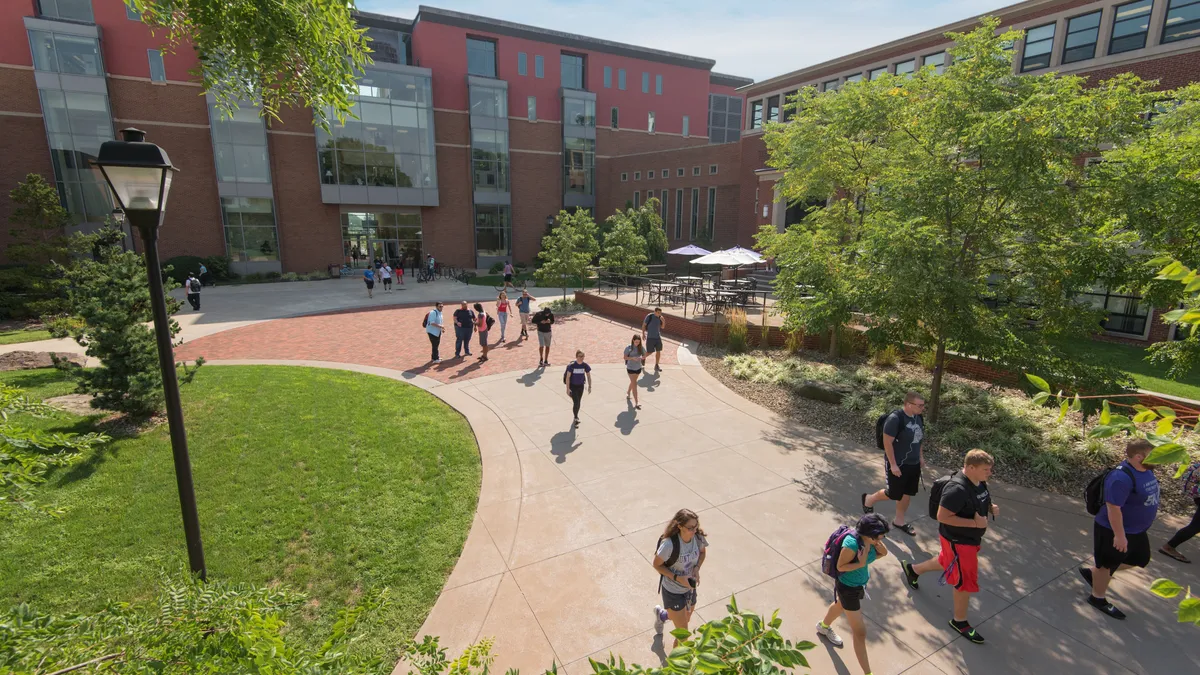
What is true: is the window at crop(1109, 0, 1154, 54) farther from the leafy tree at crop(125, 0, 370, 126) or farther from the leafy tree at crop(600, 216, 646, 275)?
the leafy tree at crop(125, 0, 370, 126)

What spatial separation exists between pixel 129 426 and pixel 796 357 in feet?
47.5

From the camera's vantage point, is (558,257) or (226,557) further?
(558,257)

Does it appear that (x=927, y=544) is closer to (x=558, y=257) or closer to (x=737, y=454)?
(x=737, y=454)

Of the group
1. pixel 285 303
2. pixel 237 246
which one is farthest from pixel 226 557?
pixel 237 246

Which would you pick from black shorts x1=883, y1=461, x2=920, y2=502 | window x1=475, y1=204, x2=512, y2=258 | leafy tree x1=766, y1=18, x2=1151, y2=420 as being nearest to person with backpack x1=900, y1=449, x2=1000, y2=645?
black shorts x1=883, y1=461, x2=920, y2=502

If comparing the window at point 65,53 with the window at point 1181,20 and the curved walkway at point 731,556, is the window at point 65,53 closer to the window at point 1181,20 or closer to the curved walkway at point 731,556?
the curved walkway at point 731,556

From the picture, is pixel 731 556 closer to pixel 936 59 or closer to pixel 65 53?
pixel 936 59

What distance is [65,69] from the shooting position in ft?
97.9

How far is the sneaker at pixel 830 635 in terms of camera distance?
4.92m

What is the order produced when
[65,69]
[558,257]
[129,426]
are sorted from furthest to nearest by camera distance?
[65,69]
[558,257]
[129,426]

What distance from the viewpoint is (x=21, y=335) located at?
59.7 ft

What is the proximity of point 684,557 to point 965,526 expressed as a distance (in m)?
2.59

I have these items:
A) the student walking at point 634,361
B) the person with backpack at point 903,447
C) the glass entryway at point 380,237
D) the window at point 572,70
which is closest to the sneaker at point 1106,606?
the person with backpack at point 903,447

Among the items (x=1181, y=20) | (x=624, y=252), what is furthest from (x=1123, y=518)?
(x=1181, y=20)
